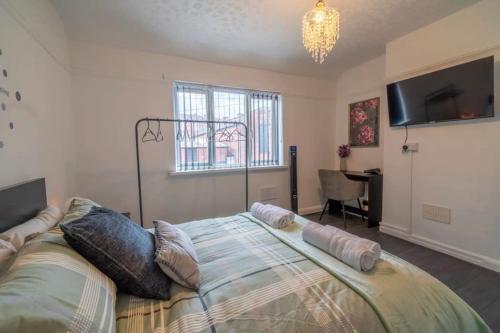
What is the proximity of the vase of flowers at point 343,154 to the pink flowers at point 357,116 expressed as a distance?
0.39 meters

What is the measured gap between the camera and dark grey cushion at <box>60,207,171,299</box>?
83 centimetres

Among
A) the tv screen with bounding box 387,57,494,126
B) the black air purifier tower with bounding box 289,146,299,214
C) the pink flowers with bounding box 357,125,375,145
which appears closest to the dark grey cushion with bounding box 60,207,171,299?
the black air purifier tower with bounding box 289,146,299,214

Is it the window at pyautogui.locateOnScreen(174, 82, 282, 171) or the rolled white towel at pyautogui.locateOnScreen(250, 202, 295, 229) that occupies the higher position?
the window at pyautogui.locateOnScreen(174, 82, 282, 171)

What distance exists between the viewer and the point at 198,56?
2.86 m

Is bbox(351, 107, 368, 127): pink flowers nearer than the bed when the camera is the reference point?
No

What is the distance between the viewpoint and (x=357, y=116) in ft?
11.8

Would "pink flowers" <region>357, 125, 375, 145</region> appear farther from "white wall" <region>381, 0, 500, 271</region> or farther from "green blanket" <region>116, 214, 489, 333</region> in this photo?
"green blanket" <region>116, 214, 489, 333</region>

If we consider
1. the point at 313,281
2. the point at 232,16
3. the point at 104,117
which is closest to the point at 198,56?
the point at 232,16

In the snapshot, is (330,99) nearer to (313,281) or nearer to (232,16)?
(232,16)

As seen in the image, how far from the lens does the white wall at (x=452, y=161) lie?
2027 mm

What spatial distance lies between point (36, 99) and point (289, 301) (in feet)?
6.96

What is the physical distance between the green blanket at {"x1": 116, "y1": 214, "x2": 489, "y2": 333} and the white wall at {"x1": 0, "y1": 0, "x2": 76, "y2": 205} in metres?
1.21

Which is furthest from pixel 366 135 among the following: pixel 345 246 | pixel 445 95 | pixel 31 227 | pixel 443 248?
pixel 31 227

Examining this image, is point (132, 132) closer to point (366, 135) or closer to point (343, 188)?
point (343, 188)
